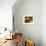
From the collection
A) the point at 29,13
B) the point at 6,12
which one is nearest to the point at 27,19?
the point at 29,13

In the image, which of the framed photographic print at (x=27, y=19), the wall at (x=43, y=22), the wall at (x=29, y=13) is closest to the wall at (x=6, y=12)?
the wall at (x=29, y=13)

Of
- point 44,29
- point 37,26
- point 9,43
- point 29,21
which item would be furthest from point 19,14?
point 9,43

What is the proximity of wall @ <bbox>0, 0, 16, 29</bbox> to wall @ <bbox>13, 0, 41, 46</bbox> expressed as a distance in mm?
761

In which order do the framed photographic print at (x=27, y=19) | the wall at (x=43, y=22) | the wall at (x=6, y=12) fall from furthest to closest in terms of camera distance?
the framed photographic print at (x=27, y=19) < the wall at (x=43, y=22) < the wall at (x=6, y=12)

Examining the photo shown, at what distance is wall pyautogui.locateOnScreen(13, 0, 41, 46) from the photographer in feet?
14.3

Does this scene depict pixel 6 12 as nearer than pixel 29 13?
Yes

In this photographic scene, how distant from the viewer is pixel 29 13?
4375 mm

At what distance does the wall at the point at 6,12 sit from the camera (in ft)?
11.6

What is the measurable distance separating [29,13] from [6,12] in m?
1.13

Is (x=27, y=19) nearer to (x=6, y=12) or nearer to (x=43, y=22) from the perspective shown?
(x=43, y=22)

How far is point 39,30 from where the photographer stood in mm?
4453

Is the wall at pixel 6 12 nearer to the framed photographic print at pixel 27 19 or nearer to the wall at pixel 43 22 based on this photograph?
the framed photographic print at pixel 27 19

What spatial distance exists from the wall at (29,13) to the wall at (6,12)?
2.50 ft

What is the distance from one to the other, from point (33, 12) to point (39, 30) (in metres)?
0.75
